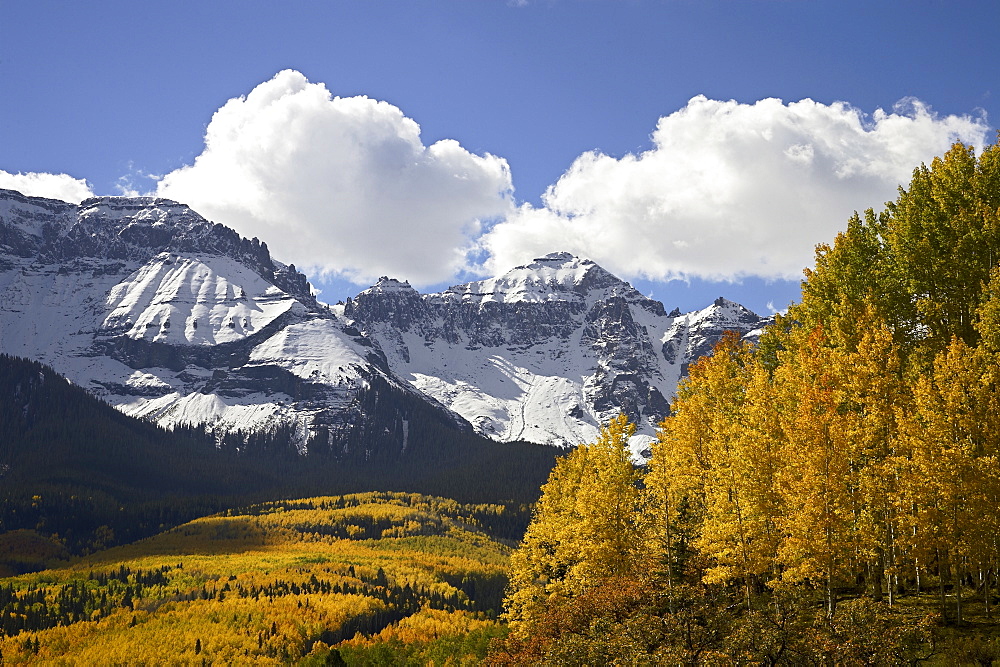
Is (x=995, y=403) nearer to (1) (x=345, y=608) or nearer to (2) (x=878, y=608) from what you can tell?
(2) (x=878, y=608)

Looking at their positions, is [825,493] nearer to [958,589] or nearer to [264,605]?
[958,589]

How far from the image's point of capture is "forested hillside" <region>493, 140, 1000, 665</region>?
26.5 meters

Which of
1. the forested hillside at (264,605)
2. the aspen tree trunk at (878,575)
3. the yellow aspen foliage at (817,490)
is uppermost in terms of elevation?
the yellow aspen foliage at (817,490)

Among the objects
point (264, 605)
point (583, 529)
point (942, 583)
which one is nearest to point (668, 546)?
point (583, 529)

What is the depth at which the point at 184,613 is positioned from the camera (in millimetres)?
111250

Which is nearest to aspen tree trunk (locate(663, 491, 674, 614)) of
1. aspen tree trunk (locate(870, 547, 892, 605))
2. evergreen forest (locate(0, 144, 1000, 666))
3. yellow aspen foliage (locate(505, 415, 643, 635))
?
evergreen forest (locate(0, 144, 1000, 666))

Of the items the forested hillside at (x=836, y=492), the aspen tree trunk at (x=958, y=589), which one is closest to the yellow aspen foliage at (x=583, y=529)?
the forested hillside at (x=836, y=492)

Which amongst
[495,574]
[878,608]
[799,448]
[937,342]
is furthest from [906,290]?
[495,574]

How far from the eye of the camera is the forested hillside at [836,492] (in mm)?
26531

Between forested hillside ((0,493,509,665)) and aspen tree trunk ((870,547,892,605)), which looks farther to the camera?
forested hillside ((0,493,509,665))

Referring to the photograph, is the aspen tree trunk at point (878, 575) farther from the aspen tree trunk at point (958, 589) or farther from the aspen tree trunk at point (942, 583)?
the aspen tree trunk at point (958, 589)

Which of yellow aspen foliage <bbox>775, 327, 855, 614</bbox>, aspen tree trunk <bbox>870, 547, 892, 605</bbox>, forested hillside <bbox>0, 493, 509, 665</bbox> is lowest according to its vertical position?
forested hillside <bbox>0, 493, 509, 665</bbox>

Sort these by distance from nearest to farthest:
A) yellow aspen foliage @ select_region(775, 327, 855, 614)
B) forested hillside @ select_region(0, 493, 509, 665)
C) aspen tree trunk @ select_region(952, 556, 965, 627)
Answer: aspen tree trunk @ select_region(952, 556, 965, 627), yellow aspen foliage @ select_region(775, 327, 855, 614), forested hillside @ select_region(0, 493, 509, 665)

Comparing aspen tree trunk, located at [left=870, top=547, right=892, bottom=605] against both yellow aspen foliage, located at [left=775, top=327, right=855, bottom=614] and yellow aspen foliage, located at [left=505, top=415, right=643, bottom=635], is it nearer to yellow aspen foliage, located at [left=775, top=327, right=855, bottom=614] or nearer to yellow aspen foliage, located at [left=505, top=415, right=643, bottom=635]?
yellow aspen foliage, located at [left=775, top=327, right=855, bottom=614]
